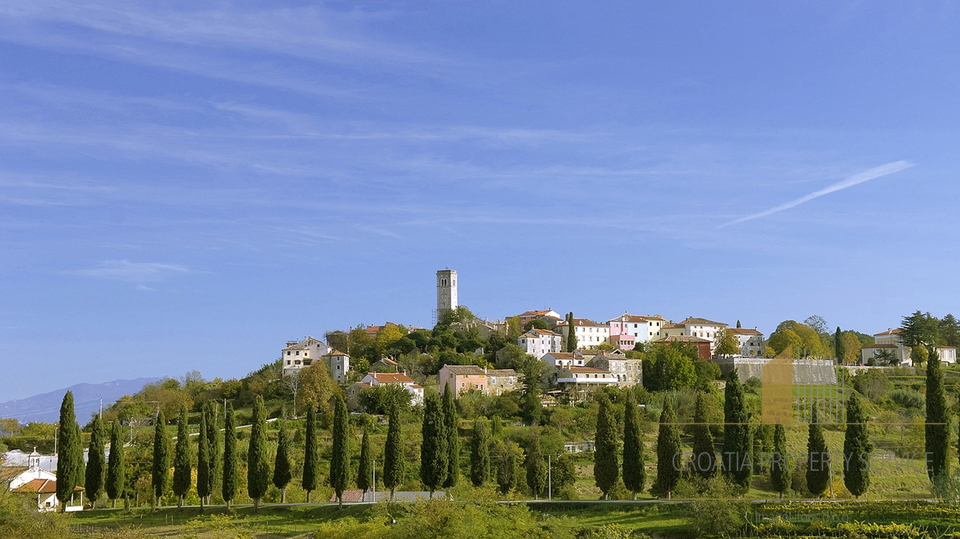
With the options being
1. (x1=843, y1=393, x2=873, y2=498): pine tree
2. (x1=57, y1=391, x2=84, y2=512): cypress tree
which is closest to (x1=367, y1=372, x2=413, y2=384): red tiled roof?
(x1=57, y1=391, x2=84, y2=512): cypress tree

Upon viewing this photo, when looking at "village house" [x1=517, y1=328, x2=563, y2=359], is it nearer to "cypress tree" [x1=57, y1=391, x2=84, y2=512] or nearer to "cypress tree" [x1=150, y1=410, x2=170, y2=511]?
"cypress tree" [x1=150, y1=410, x2=170, y2=511]

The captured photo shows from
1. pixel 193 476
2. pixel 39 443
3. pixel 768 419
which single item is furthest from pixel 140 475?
pixel 768 419

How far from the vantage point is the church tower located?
110 metres

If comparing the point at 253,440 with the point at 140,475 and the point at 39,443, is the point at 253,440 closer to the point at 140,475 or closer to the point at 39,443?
the point at 140,475

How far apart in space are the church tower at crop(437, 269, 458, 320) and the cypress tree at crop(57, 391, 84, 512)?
7277cm

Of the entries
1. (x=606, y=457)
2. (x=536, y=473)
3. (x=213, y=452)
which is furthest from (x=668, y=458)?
(x=213, y=452)

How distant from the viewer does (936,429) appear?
113 feet

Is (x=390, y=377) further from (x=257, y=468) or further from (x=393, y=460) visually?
(x=257, y=468)

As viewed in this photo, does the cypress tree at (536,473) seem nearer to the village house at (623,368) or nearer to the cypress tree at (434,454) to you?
the cypress tree at (434,454)

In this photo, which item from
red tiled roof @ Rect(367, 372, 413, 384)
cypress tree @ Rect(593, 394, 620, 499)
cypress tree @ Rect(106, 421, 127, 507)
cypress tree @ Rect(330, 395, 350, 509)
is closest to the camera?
cypress tree @ Rect(330, 395, 350, 509)

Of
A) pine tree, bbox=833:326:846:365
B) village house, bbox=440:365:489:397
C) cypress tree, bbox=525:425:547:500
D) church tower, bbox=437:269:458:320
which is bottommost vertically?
cypress tree, bbox=525:425:547:500

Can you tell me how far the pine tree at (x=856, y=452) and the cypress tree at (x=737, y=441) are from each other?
3.93 m

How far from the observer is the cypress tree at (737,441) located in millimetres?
37219

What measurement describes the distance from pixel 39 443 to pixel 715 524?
154ft
